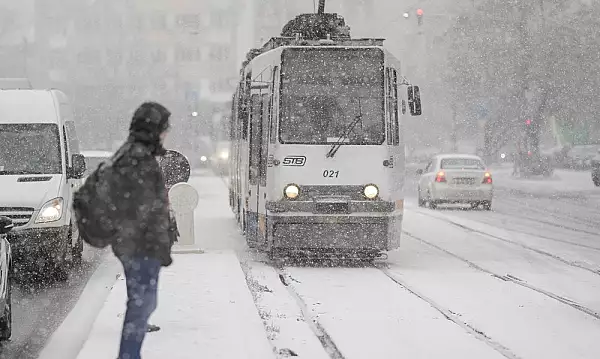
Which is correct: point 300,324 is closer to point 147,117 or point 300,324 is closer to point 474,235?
point 147,117

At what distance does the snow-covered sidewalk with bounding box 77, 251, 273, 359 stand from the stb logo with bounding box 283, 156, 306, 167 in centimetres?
183

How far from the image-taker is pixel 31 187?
12828 millimetres

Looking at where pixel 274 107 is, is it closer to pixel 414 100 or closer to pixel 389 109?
pixel 389 109

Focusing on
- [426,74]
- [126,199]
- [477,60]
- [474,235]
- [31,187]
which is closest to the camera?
[126,199]

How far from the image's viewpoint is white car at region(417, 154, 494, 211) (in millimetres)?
28172

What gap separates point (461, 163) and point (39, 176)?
17414 millimetres

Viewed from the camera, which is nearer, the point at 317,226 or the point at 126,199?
the point at 126,199

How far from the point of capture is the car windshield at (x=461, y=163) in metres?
28.7

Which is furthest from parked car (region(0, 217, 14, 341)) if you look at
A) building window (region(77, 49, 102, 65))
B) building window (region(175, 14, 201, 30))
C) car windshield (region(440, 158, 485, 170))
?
building window (region(175, 14, 201, 30))

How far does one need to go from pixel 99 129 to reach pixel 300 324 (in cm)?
6880


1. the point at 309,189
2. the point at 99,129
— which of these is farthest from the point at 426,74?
the point at 309,189

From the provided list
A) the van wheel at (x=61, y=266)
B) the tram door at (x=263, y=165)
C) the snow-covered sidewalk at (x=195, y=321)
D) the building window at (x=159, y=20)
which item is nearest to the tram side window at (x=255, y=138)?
the tram door at (x=263, y=165)

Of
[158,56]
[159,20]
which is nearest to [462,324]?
[158,56]

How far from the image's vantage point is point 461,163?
94.9ft
